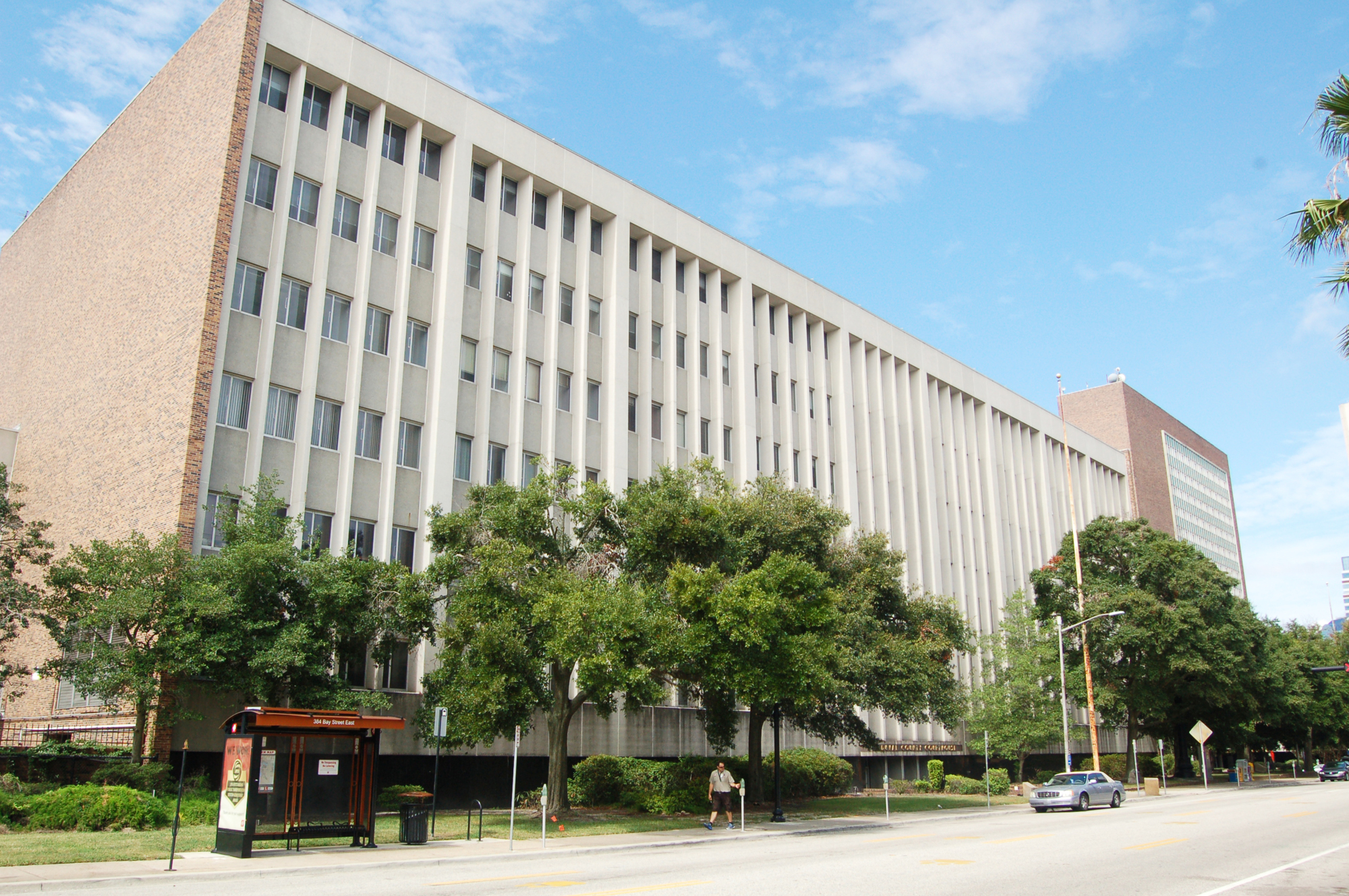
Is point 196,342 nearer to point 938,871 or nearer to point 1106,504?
point 938,871

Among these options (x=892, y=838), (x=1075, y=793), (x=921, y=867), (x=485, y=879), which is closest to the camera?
(x=485, y=879)

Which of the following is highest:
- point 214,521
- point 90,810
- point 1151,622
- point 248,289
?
point 248,289

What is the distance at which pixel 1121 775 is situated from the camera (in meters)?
59.8

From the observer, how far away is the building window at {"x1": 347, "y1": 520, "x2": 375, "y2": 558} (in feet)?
99.5

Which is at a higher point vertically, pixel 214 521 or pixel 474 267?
pixel 474 267

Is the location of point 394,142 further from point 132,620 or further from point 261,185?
point 132,620

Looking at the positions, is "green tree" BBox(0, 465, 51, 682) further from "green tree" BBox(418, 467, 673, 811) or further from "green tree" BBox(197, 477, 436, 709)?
"green tree" BBox(418, 467, 673, 811)

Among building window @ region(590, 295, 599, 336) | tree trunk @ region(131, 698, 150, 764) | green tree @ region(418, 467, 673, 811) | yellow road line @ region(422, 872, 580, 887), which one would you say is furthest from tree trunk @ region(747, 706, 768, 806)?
tree trunk @ region(131, 698, 150, 764)

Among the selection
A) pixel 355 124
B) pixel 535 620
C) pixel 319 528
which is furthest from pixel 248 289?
pixel 535 620

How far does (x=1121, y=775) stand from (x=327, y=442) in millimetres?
51675

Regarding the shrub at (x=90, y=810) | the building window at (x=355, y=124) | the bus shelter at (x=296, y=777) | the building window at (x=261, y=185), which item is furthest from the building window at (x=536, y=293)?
the shrub at (x=90, y=810)

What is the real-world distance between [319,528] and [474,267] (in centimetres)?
1130

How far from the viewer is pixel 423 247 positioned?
113 feet

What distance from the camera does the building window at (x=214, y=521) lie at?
2684cm
